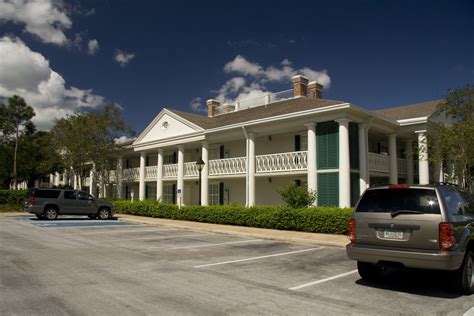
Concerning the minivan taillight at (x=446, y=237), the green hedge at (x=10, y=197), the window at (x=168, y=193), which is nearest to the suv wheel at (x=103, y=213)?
the window at (x=168, y=193)

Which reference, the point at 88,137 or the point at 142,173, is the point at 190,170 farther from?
the point at 88,137

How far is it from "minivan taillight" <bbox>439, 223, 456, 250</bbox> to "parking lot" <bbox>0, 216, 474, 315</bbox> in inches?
34.2

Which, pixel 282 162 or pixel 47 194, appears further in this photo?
pixel 47 194

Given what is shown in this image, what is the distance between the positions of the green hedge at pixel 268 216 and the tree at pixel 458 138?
16.1 ft

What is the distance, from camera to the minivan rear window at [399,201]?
21.7 feet

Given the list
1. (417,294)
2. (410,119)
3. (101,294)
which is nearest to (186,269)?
(101,294)

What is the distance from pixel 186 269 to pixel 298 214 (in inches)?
350

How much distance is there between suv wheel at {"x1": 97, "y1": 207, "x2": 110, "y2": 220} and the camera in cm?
2433

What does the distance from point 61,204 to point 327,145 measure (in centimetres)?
1550

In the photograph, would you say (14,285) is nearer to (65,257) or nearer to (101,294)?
(101,294)

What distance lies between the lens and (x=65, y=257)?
9.91 meters

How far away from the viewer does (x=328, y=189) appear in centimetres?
1841

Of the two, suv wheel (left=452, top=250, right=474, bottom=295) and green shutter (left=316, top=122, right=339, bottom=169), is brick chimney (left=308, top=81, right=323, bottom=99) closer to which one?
green shutter (left=316, top=122, right=339, bottom=169)

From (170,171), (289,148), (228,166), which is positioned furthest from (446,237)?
(170,171)
